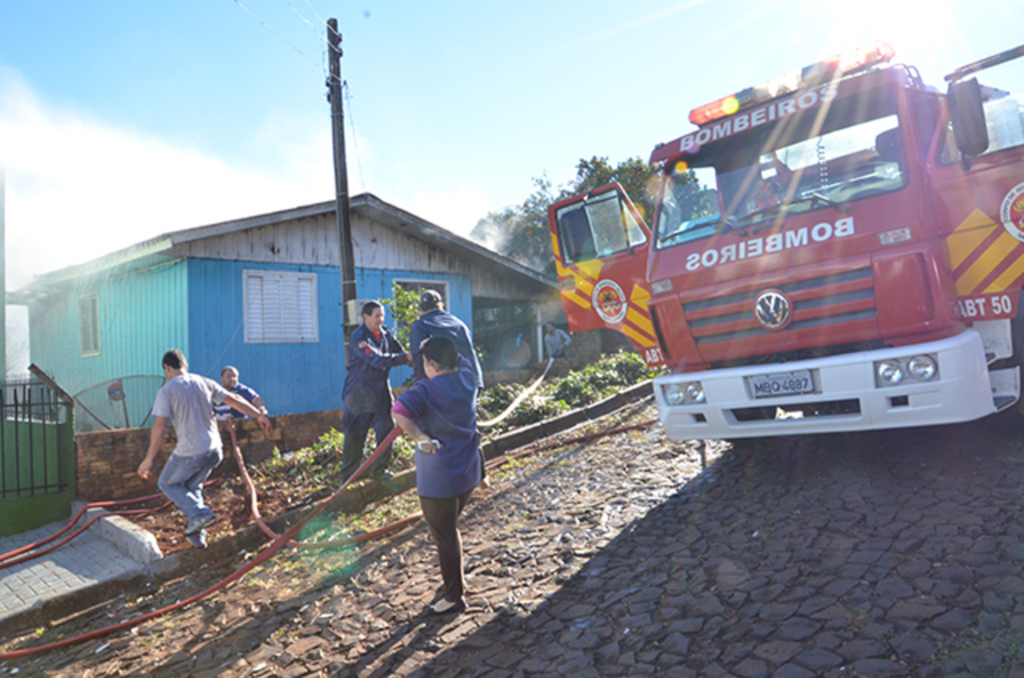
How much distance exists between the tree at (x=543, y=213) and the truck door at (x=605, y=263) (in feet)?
0.84

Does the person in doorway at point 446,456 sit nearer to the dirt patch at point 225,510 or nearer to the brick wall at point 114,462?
the dirt patch at point 225,510

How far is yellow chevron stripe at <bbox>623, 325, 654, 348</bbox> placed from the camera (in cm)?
569

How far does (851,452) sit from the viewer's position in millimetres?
5402

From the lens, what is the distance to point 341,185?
27.8ft

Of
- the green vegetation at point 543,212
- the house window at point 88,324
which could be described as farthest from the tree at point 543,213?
the house window at point 88,324

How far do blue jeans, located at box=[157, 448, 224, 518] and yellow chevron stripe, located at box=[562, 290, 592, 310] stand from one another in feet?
12.0

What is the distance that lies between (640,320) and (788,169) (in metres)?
1.70

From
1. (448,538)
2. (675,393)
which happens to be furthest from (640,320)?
(448,538)

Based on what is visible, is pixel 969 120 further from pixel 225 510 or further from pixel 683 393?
pixel 225 510

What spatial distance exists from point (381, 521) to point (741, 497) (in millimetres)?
3221

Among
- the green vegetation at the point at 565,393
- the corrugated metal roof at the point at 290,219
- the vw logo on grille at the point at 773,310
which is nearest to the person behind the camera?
the vw logo on grille at the point at 773,310

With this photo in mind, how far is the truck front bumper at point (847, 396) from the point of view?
3988 mm

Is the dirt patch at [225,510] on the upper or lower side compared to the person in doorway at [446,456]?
lower

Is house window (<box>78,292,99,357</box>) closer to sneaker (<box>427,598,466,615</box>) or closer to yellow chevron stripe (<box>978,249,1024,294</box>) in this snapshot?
sneaker (<box>427,598,466,615</box>)
